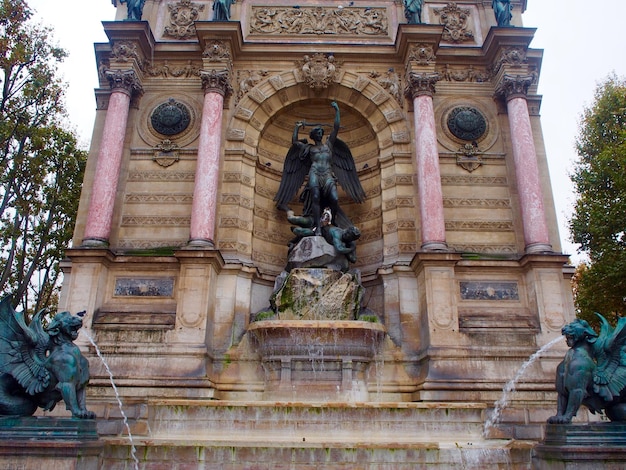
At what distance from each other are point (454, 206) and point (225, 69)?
26.3ft

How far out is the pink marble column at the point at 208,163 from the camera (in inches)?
533

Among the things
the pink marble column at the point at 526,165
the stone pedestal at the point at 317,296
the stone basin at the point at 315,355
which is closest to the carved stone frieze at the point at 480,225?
the pink marble column at the point at 526,165

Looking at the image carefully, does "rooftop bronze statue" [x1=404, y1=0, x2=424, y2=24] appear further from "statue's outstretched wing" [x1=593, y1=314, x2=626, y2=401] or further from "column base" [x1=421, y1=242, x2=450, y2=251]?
"statue's outstretched wing" [x1=593, y1=314, x2=626, y2=401]

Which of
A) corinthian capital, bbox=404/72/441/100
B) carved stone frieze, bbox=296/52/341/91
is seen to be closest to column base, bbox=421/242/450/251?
corinthian capital, bbox=404/72/441/100

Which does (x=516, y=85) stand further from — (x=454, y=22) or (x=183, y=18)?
(x=183, y=18)

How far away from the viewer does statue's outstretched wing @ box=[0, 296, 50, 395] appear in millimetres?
7273

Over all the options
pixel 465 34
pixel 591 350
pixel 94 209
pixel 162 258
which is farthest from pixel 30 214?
pixel 591 350

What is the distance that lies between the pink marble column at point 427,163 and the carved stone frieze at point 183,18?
24.5 ft

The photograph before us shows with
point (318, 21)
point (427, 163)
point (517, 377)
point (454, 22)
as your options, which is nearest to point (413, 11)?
point (454, 22)

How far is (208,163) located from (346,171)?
449cm

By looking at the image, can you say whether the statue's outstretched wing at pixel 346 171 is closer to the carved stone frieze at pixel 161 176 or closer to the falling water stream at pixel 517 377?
the carved stone frieze at pixel 161 176

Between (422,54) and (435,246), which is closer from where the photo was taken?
(435,246)

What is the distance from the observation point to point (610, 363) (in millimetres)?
7262

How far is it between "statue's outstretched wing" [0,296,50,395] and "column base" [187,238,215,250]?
5.68 m
